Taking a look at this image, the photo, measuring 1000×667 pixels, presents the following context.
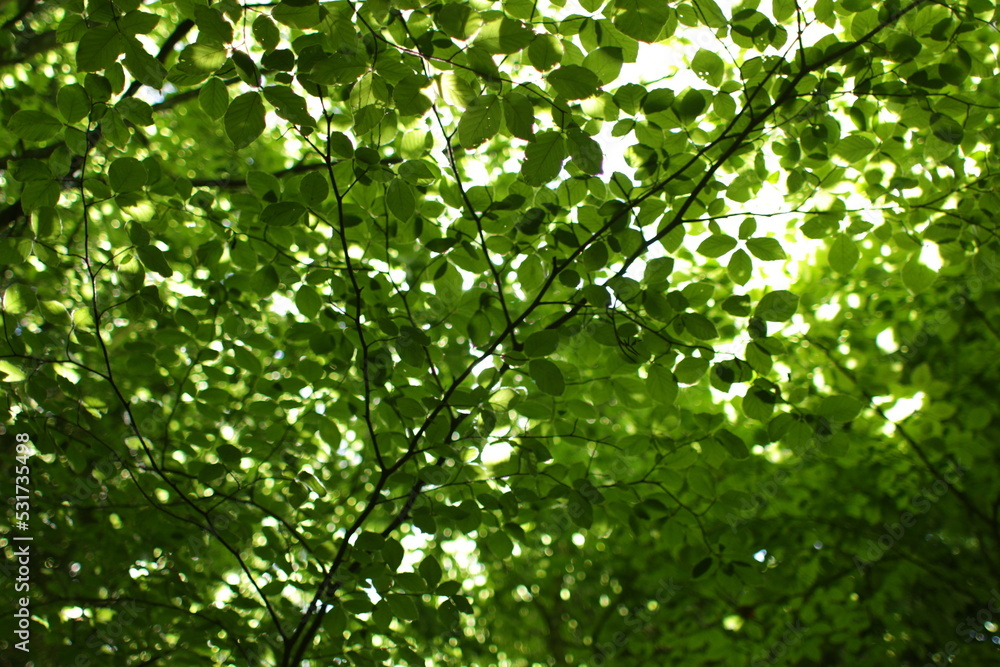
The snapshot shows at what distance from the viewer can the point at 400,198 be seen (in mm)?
1593

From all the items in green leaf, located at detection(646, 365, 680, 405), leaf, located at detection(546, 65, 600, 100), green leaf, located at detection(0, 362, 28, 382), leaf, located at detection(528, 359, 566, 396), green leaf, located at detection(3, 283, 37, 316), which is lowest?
green leaf, located at detection(0, 362, 28, 382)

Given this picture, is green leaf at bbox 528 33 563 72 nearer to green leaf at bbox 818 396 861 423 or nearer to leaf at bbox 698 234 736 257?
leaf at bbox 698 234 736 257

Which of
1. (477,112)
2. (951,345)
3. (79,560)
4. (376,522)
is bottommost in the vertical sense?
(79,560)

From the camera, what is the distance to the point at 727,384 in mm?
1863

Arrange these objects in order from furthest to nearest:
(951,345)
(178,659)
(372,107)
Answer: (951,345) → (178,659) → (372,107)

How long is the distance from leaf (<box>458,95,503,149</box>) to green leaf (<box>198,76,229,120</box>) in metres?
0.69

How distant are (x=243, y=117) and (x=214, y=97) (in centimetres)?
18

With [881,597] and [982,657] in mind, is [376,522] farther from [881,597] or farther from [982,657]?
[982,657]

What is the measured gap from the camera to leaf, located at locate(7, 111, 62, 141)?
160 cm

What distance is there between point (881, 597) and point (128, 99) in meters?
5.65

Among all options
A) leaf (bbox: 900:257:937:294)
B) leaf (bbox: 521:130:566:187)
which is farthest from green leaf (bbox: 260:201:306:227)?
leaf (bbox: 900:257:937:294)

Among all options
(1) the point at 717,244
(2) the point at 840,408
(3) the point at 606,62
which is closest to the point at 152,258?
(3) the point at 606,62

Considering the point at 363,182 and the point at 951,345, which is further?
the point at 951,345

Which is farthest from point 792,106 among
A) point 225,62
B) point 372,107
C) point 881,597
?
point 881,597
